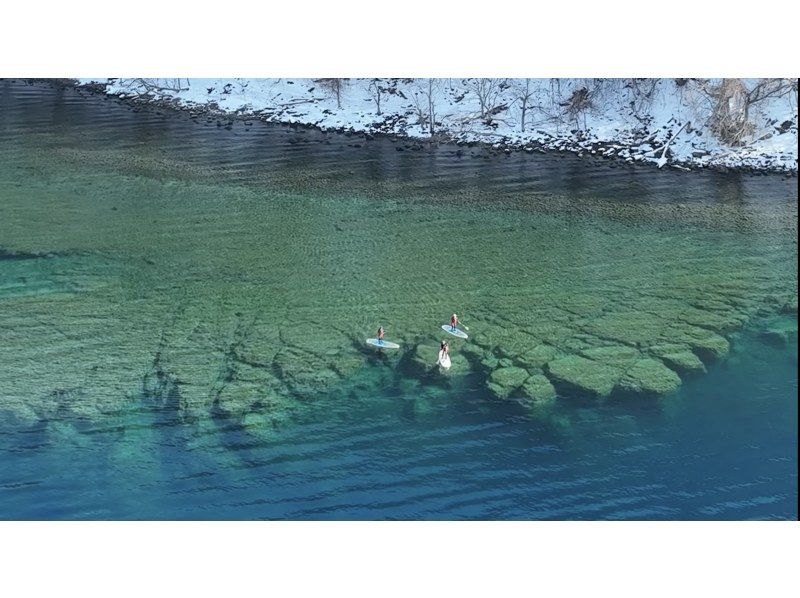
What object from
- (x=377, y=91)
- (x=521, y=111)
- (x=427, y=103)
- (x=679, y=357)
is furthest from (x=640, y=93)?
(x=679, y=357)

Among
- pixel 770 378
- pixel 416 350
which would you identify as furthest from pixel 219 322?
pixel 770 378

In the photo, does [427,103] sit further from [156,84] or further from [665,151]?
[156,84]

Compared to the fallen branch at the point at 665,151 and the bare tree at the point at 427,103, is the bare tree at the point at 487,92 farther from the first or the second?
the fallen branch at the point at 665,151

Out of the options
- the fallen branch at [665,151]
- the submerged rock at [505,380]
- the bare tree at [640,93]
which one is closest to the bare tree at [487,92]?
the bare tree at [640,93]

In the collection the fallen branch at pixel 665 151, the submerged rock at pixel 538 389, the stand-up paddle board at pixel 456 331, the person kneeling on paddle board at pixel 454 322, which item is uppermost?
the fallen branch at pixel 665 151

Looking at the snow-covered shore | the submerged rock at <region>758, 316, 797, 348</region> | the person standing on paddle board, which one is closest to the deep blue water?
the person standing on paddle board

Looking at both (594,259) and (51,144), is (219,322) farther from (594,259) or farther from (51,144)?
(51,144)
